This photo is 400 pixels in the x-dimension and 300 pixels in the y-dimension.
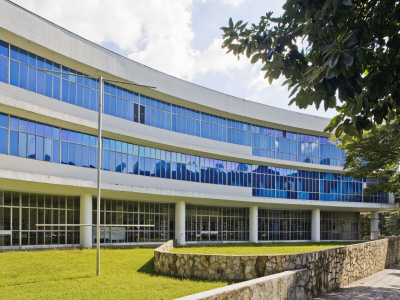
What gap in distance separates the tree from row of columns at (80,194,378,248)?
21.4m

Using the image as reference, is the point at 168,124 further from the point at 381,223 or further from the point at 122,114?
the point at 381,223

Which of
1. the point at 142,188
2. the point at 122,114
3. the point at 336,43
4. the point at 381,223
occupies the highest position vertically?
the point at 122,114

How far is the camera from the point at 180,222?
108 feet

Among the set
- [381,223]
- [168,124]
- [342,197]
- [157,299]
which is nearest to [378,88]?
[157,299]

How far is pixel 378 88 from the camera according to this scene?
187 inches

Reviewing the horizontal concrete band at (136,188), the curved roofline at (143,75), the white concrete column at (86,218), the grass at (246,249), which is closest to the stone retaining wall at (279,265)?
the grass at (246,249)

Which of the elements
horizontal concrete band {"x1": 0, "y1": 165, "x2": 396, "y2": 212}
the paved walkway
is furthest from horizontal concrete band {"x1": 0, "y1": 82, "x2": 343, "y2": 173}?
the paved walkway

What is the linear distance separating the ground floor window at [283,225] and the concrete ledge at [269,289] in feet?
103

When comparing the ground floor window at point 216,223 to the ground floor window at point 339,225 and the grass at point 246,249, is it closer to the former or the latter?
the grass at point 246,249

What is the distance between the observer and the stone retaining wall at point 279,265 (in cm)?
1127

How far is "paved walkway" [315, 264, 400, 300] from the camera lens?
11320mm

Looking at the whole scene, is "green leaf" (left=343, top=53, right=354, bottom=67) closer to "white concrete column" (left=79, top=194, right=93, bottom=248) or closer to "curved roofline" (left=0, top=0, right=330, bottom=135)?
"curved roofline" (left=0, top=0, right=330, bottom=135)

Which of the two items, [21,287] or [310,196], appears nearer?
[21,287]

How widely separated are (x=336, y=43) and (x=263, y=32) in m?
2.51
